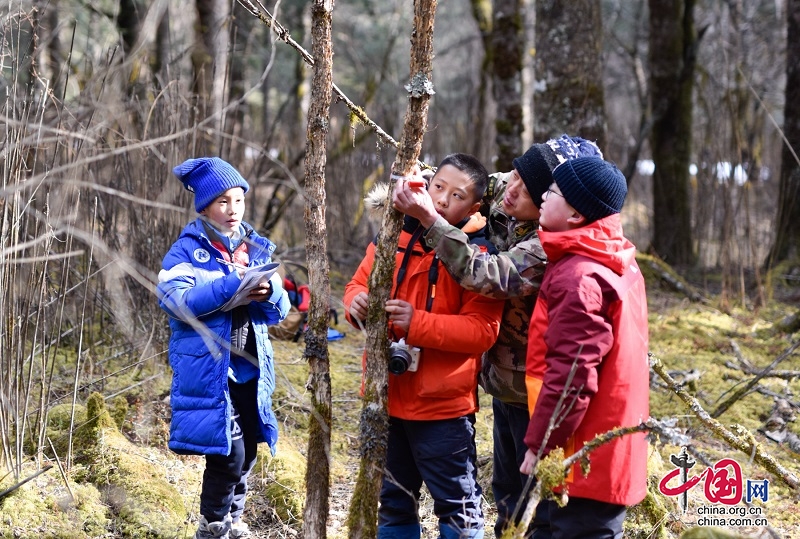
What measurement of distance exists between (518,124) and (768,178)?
23.3ft

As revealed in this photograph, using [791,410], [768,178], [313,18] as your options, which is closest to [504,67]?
[791,410]

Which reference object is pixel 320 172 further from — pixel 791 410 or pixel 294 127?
pixel 294 127

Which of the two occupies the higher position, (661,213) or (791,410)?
(661,213)

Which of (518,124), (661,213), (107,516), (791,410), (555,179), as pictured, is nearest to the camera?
(555,179)

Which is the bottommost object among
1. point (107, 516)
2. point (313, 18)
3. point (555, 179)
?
point (107, 516)

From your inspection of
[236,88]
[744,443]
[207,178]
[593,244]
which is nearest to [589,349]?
[593,244]

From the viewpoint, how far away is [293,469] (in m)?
3.22

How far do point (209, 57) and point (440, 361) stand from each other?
4344 mm

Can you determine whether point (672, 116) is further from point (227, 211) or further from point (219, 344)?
point (219, 344)

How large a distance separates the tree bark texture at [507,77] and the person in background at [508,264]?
3.74 m

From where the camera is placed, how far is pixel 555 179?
2.11 metres

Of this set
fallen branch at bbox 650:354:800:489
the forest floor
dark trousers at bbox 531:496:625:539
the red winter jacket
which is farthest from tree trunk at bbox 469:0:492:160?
dark trousers at bbox 531:496:625:539

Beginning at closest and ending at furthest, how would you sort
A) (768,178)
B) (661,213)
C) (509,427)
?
(509,427) → (661,213) → (768,178)

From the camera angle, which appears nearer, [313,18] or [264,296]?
[313,18]
